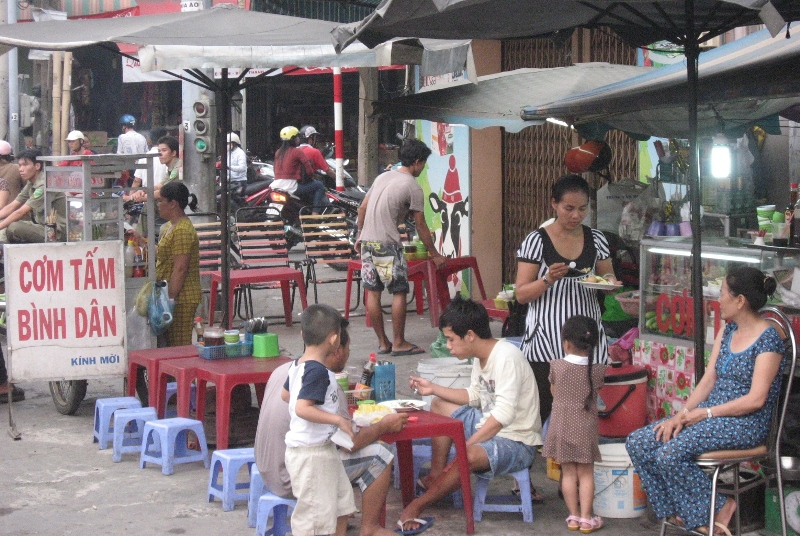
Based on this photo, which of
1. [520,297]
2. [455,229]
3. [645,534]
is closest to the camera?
[645,534]

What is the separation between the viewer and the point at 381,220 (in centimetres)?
912

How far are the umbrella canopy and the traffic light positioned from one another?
8.34 feet

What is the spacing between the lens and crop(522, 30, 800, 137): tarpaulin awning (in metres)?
5.21

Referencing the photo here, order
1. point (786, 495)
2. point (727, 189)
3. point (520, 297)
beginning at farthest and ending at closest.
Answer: point (727, 189) → point (520, 297) → point (786, 495)

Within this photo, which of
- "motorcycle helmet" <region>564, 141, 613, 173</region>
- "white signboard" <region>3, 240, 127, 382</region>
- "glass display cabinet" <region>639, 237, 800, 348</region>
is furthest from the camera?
"motorcycle helmet" <region>564, 141, 613, 173</region>

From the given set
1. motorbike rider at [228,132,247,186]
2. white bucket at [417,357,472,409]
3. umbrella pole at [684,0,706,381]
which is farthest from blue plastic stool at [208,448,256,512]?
motorbike rider at [228,132,247,186]

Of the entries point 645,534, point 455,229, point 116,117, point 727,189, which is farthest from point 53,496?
point 116,117

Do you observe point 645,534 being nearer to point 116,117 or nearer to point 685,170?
point 685,170

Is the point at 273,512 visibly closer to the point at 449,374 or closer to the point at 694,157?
the point at 449,374

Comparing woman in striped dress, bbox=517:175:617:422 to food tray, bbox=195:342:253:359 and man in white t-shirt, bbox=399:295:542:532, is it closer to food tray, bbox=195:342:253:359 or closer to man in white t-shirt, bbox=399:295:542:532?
man in white t-shirt, bbox=399:295:542:532

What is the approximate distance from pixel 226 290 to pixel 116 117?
72.7ft

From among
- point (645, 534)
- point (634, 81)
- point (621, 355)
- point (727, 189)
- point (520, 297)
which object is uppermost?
point (634, 81)

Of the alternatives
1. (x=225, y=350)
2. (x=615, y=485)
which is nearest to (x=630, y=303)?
(x=615, y=485)

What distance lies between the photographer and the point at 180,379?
6.51m
